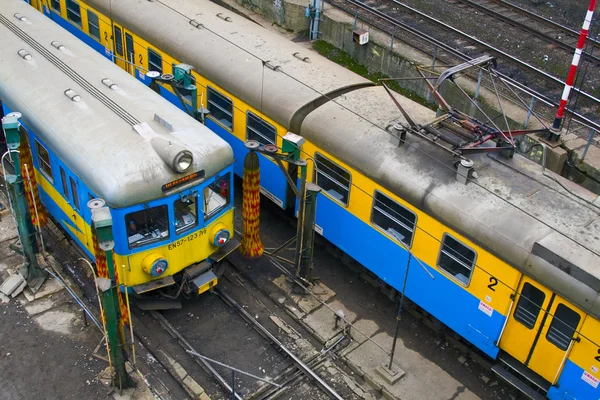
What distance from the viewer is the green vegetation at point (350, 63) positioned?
64.0ft

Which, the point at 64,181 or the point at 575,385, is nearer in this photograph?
the point at 575,385

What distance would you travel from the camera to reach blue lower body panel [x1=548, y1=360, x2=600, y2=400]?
990cm

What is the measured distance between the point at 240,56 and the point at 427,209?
5.94 meters

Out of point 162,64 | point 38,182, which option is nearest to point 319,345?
point 38,182

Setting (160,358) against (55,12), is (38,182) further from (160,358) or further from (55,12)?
(55,12)

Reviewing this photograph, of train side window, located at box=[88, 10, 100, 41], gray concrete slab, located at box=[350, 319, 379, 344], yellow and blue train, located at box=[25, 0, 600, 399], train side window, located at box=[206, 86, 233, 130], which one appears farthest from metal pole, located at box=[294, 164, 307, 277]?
train side window, located at box=[88, 10, 100, 41]

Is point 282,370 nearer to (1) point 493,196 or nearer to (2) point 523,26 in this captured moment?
(1) point 493,196

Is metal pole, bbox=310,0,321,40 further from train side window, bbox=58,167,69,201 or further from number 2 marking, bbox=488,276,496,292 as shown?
number 2 marking, bbox=488,276,496,292

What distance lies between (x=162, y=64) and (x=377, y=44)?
275 inches

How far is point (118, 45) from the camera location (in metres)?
17.7

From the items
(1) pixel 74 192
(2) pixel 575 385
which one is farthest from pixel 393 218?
(1) pixel 74 192

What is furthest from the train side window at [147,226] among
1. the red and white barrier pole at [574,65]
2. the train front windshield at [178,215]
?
the red and white barrier pole at [574,65]

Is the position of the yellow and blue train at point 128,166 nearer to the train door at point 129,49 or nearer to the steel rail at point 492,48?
the train door at point 129,49

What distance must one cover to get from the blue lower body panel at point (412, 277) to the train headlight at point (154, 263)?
11.7 feet
